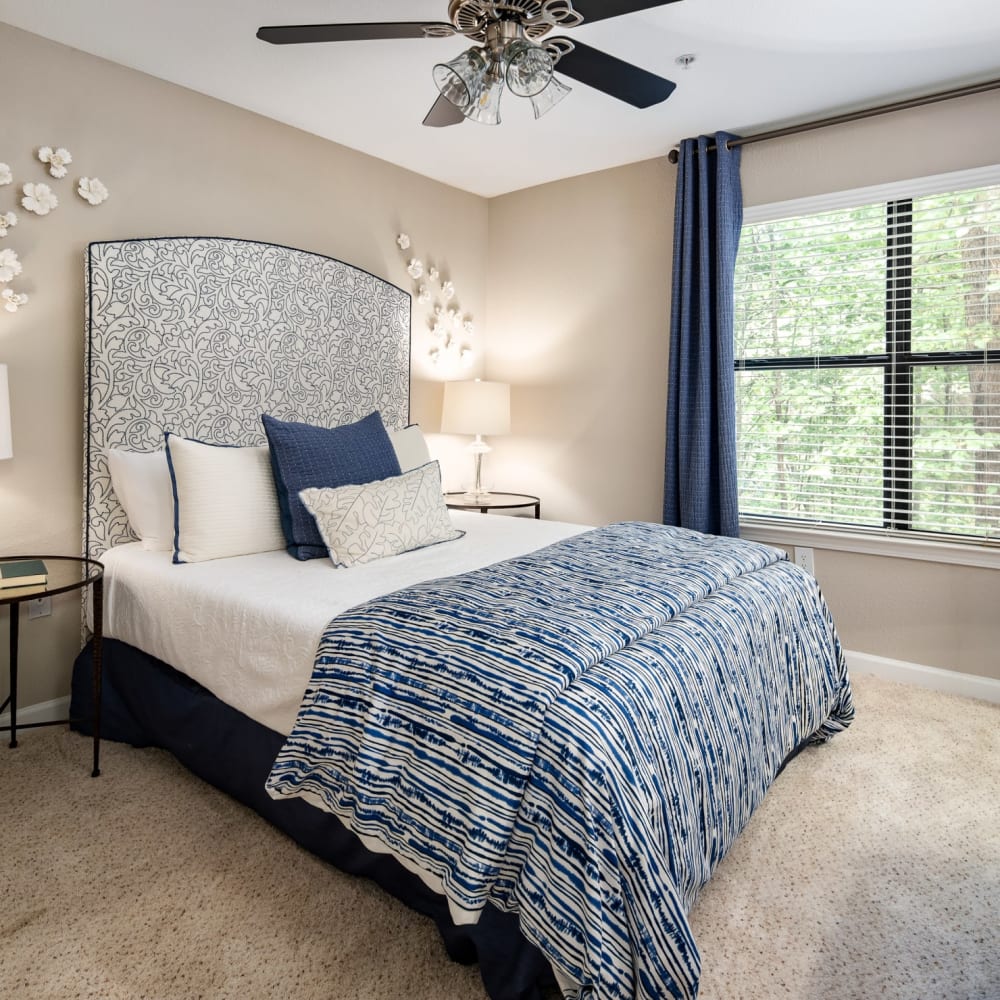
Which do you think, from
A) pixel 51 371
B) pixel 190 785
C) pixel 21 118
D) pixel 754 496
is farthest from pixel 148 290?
pixel 754 496

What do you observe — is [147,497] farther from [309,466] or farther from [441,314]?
[441,314]

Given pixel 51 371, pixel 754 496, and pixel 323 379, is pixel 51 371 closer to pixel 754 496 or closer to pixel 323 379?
pixel 323 379

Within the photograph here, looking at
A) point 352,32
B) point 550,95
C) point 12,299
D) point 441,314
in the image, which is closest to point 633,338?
point 441,314

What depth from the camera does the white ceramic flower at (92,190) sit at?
8.52 feet

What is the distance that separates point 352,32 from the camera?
1.87 metres

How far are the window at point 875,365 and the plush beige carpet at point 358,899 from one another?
1204 mm

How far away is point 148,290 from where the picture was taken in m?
2.69

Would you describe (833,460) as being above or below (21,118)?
below

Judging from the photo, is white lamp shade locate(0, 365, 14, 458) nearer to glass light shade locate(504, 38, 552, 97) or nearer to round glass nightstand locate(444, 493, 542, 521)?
glass light shade locate(504, 38, 552, 97)

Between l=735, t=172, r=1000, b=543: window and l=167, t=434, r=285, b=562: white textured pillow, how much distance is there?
90.0 inches

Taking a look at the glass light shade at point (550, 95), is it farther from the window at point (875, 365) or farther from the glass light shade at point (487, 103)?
the window at point (875, 365)

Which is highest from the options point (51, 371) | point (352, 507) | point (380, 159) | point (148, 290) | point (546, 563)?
point (380, 159)

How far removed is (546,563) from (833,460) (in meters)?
1.85

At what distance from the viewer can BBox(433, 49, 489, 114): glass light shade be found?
1.82 m
